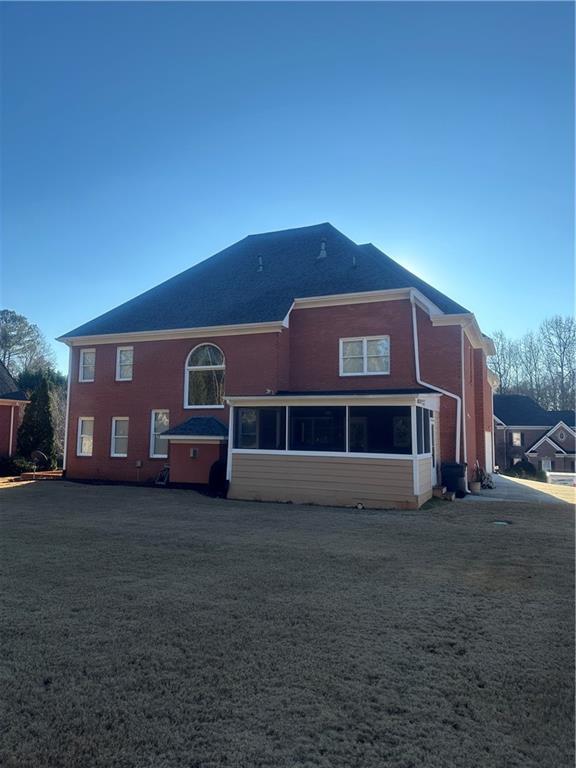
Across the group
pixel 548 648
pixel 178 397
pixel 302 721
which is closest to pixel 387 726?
pixel 302 721

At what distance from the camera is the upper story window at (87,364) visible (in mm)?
21078

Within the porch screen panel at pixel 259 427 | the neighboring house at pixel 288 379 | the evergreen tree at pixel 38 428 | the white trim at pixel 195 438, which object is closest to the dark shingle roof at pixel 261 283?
the neighboring house at pixel 288 379

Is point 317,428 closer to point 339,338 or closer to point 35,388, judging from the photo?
point 339,338

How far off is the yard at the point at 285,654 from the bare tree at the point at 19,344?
136 feet

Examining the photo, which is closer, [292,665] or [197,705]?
[197,705]

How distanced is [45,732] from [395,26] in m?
12.4

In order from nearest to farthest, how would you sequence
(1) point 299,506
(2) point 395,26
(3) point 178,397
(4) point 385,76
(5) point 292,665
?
(5) point 292,665 < (2) point 395,26 < (4) point 385,76 < (1) point 299,506 < (3) point 178,397

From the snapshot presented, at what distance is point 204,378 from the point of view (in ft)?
61.0

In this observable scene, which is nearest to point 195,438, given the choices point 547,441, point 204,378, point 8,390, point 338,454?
point 204,378

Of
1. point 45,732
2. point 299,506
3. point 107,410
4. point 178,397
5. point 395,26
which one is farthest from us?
point 107,410

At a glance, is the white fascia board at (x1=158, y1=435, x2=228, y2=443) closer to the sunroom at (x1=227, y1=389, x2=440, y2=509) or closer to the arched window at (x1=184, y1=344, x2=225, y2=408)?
the sunroom at (x1=227, y1=389, x2=440, y2=509)

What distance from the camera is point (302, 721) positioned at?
2877 millimetres

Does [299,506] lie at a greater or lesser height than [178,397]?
lesser

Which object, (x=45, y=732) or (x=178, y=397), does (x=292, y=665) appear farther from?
(x=178, y=397)
